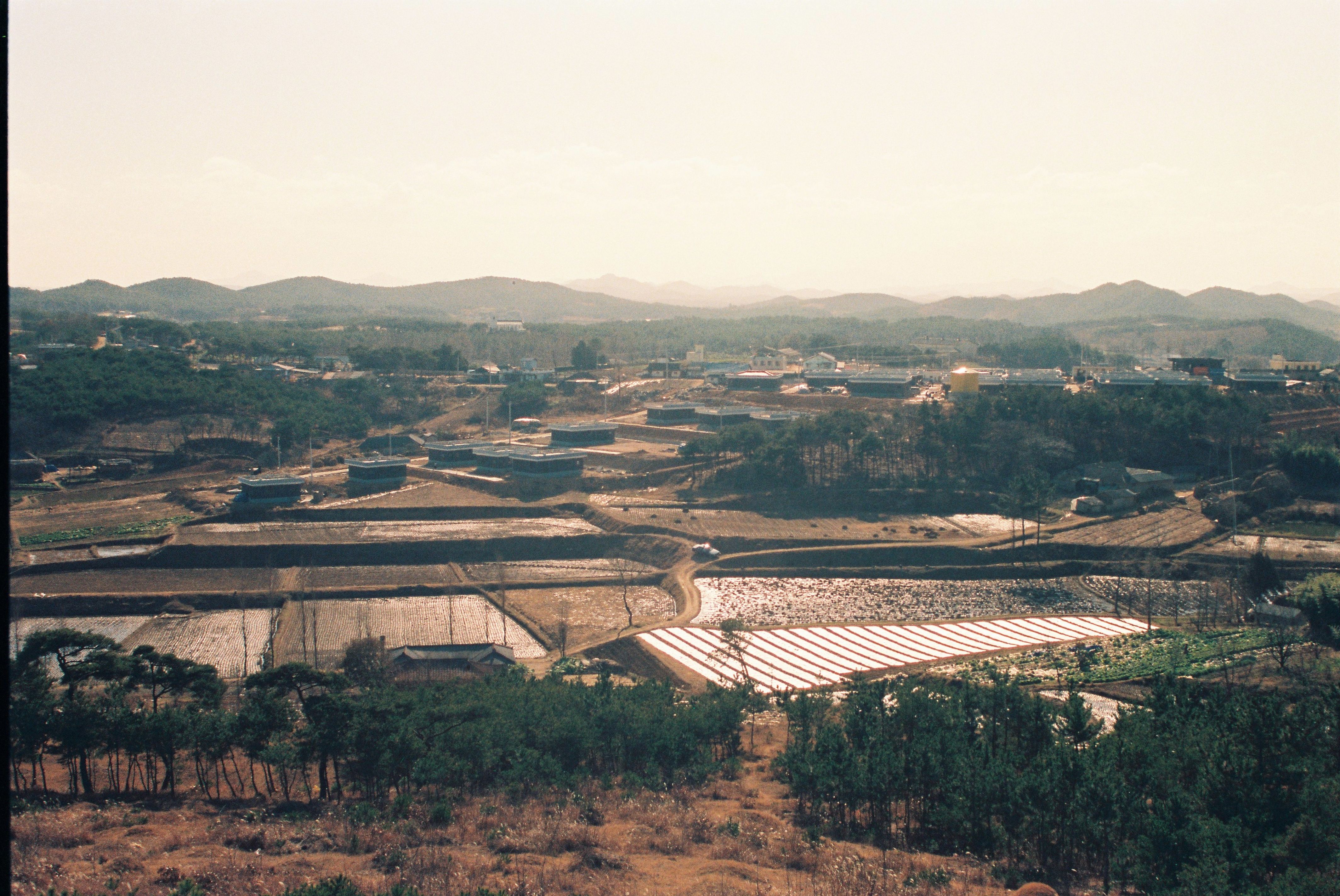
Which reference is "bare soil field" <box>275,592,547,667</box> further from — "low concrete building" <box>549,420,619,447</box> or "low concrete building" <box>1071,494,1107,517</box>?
"low concrete building" <box>1071,494,1107,517</box>

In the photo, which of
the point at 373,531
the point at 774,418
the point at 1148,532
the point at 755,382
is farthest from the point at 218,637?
the point at 755,382

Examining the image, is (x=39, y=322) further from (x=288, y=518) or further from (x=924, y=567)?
(x=924, y=567)

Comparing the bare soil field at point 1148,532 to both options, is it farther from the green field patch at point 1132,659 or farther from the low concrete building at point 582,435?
the low concrete building at point 582,435

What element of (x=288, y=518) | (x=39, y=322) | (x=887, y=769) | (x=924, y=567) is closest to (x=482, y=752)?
(x=887, y=769)

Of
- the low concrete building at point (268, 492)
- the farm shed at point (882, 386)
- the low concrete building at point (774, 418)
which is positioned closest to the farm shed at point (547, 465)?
the low concrete building at point (774, 418)

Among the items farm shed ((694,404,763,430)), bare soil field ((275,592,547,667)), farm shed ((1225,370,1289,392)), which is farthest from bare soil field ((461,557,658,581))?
farm shed ((1225,370,1289,392))
